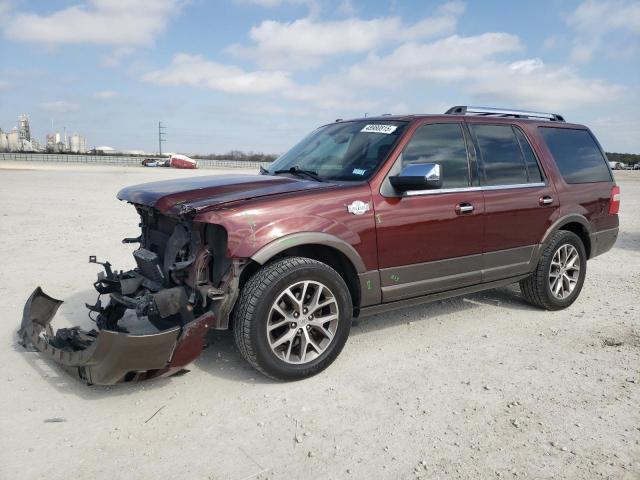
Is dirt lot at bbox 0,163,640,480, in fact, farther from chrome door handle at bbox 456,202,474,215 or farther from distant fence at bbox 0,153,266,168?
distant fence at bbox 0,153,266,168

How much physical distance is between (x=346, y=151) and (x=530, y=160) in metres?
2.01

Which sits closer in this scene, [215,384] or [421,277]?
[215,384]

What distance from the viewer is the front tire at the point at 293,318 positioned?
11.4 feet

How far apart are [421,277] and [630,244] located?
7199 mm

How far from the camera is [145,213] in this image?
432 cm

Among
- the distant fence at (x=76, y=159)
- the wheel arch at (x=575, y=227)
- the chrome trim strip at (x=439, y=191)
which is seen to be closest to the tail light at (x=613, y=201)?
the wheel arch at (x=575, y=227)

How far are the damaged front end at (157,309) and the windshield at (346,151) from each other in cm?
124

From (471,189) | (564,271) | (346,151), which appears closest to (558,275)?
(564,271)

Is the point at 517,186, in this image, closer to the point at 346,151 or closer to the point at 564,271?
the point at 564,271

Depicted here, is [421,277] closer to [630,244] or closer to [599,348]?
[599,348]

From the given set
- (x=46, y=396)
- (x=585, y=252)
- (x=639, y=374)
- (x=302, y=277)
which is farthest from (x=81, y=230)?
(x=639, y=374)

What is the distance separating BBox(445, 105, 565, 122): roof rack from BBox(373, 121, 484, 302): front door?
1.32ft

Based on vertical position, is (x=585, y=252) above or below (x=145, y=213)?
below

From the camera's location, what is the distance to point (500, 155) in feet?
16.1
